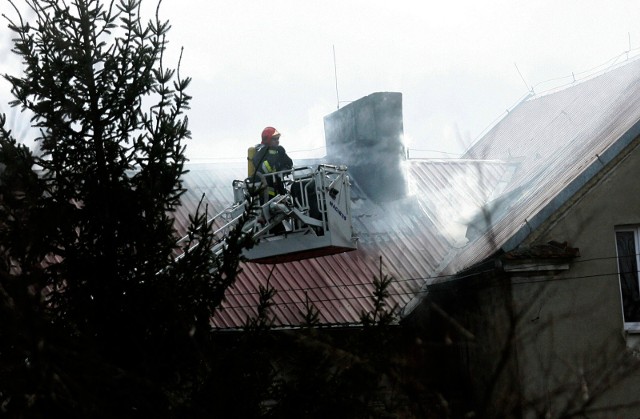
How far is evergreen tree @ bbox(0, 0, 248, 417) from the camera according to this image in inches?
264

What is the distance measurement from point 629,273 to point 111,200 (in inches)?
261

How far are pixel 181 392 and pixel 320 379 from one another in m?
0.96

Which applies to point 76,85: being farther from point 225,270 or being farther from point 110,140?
point 225,270

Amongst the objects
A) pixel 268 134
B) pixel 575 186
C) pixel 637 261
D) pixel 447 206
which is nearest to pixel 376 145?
pixel 447 206

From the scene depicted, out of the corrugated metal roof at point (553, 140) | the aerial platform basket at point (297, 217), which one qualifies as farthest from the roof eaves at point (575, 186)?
the aerial platform basket at point (297, 217)

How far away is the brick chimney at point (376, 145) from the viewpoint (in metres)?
18.0

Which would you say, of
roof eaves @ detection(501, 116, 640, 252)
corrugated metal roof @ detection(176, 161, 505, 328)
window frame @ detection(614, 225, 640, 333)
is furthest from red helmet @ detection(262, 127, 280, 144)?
window frame @ detection(614, 225, 640, 333)

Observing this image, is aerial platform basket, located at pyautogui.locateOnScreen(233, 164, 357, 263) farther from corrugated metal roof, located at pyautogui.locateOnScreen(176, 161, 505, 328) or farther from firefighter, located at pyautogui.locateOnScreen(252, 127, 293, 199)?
corrugated metal roof, located at pyautogui.locateOnScreen(176, 161, 505, 328)

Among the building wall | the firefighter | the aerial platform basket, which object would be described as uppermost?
the firefighter

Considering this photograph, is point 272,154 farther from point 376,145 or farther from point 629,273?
point 376,145

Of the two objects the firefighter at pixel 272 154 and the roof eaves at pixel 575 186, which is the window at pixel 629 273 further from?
the firefighter at pixel 272 154

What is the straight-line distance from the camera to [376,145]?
18.5m

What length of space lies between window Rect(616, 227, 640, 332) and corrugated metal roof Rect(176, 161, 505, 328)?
289cm

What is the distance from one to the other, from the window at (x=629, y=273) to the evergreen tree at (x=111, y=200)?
528cm
